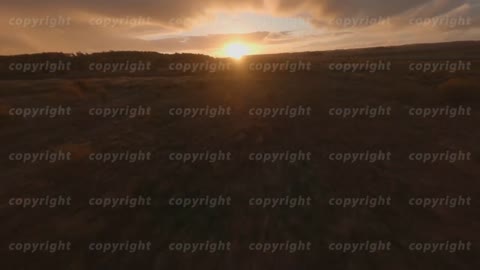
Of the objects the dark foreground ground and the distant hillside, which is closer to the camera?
the dark foreground ground

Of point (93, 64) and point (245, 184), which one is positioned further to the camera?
point (93, 64)

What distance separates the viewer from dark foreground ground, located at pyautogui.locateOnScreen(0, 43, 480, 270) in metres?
6.93

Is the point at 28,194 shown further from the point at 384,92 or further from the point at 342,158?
the point at 384,92

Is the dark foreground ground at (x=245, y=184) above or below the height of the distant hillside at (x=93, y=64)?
below

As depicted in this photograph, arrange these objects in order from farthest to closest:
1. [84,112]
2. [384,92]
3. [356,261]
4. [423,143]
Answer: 1. [384,92]
2. [84,112]
3. [423,143]
4. [356,261]

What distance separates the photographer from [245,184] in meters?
9.13

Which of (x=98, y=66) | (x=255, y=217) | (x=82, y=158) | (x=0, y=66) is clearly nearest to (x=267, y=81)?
(x=82, y=158)

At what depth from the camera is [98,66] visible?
42.6m

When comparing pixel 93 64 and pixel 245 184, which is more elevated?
pixel 93 64

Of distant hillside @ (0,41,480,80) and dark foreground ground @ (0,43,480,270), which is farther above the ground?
distant hillside @ (0,41,480,80)

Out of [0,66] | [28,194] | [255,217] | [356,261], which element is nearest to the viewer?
[356,261]

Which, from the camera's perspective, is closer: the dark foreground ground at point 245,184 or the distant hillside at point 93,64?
the dark foreground ground at point 245,184

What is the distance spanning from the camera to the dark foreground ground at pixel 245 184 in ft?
22.7

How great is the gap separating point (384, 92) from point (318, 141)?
7.75 m
